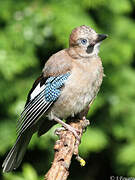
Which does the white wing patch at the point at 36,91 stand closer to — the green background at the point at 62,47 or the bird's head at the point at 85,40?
the bird's head at the point at 85,40

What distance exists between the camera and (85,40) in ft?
14.7

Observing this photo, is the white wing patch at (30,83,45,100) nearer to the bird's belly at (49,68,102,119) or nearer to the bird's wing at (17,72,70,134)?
the bird's wing at (17,72,70,134)

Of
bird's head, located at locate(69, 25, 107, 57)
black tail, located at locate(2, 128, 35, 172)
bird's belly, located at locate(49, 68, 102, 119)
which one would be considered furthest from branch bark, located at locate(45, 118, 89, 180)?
bird's head, located at locate(69, 25, 107, 57)

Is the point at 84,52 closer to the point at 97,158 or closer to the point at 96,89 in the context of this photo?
the point at 96,89

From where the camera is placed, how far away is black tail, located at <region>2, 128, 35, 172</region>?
168 inches

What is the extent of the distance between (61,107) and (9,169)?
70 cm

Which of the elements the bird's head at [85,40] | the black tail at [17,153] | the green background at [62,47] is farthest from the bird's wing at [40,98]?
the green background at [62,47]

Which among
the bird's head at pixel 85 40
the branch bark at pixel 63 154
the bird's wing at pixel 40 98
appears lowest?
the branch bark at pixel 63 154

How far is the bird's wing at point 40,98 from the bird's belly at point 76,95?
2.4 inches

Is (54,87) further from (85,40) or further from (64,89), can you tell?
(85,40)

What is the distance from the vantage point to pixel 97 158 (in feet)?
21.0

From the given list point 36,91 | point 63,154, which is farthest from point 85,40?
point 63,154

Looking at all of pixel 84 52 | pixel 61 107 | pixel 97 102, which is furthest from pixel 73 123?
pixel 97 102

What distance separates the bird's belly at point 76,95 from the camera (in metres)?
4.33
